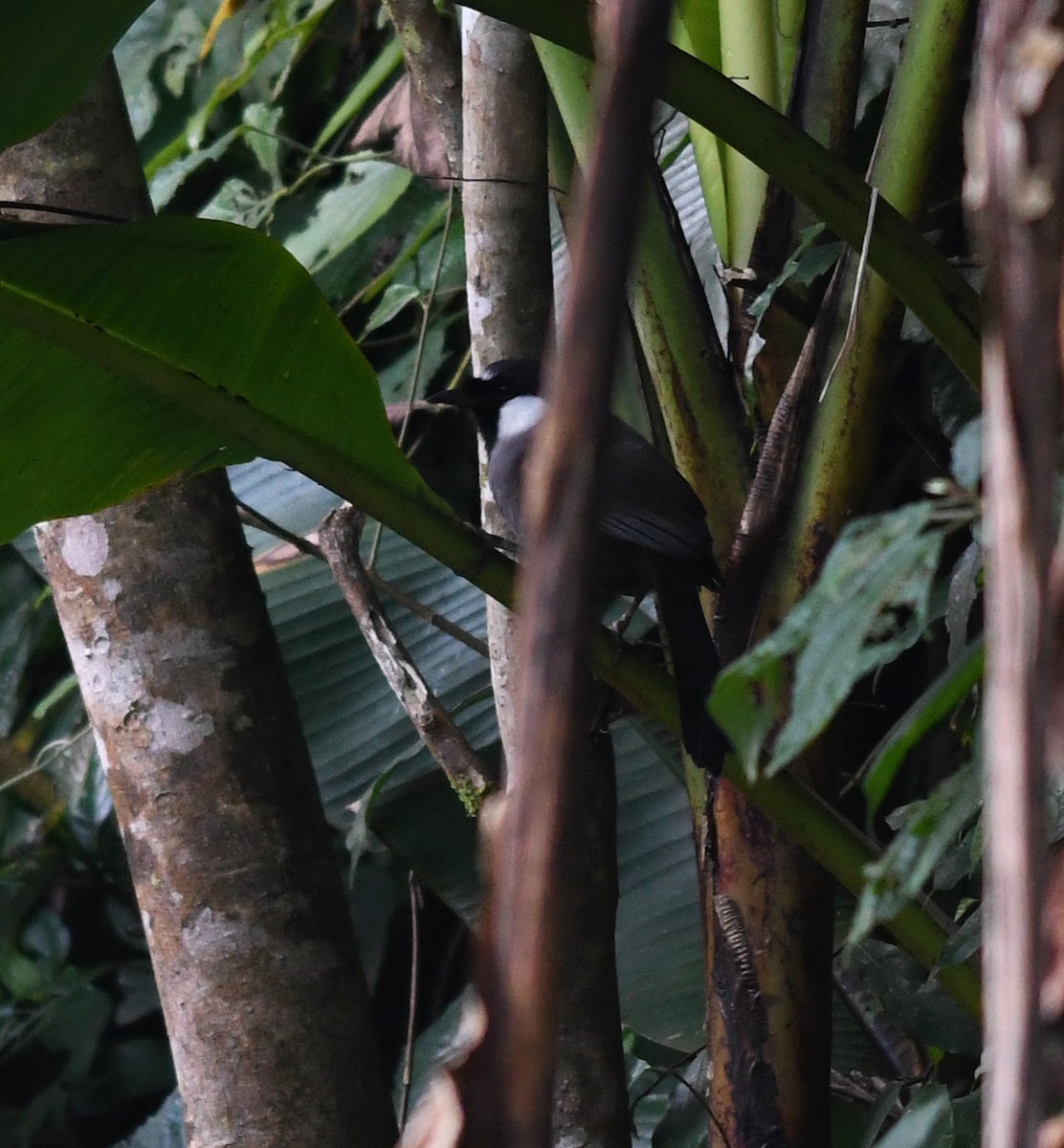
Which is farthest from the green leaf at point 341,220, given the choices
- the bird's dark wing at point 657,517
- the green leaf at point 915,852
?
the green leaf at point 915,852

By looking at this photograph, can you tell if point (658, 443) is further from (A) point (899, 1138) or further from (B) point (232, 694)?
(A) point (899, 1138)

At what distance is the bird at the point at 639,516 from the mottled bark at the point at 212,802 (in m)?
0.46

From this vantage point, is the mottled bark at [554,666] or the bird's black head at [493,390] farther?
the bird's black head at [493,390]

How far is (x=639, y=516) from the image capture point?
2.10 metres

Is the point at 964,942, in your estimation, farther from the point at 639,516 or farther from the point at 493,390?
the point at 493,390

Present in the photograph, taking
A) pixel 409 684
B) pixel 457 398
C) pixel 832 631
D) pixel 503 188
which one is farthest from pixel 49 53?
pixel 457 398

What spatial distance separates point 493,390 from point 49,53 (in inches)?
42.2

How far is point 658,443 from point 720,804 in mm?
546

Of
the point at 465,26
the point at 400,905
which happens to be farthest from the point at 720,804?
the point at 400,905

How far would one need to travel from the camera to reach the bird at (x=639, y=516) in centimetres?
184

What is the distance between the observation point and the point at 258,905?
5.23 feet

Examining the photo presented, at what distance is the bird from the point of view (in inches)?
72.4

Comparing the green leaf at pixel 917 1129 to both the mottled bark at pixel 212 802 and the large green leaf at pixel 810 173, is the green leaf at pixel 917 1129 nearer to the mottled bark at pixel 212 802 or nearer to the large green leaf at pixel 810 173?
the large green leaf at pixel 810 173

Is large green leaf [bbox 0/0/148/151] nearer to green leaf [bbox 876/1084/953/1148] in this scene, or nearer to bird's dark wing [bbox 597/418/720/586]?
bird's dark wing [bbox 597/418/720/586]
